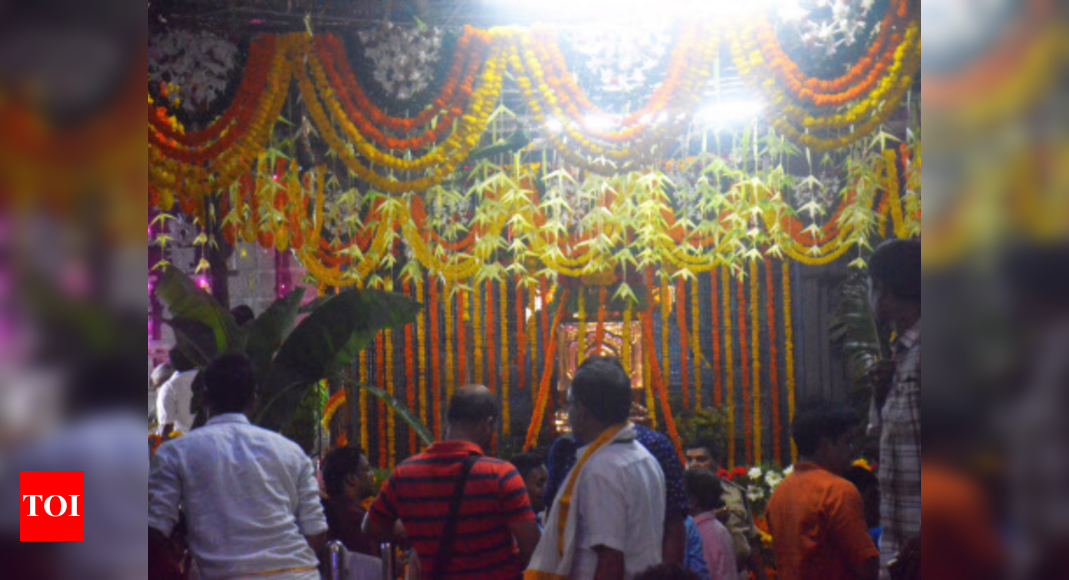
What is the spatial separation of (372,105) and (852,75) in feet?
6.78

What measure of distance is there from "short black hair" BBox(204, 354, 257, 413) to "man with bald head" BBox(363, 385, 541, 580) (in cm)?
55

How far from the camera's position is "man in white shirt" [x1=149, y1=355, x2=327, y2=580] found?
2879mm

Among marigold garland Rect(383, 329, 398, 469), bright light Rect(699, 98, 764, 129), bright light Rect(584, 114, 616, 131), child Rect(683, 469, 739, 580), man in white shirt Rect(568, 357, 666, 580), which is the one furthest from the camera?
marigold garland Rect(383, 329, 398, 469)

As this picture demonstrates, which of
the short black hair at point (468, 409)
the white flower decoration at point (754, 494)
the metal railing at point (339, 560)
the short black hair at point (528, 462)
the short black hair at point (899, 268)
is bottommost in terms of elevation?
the white flower decoration at point (754, 494)

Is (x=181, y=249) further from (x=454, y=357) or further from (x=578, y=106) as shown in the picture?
(x=578, y=106)

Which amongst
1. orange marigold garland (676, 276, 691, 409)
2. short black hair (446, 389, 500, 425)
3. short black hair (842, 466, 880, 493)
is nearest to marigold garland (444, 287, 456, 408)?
orange marigold garland (676, 276, 691, 409)

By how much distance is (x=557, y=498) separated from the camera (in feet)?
9.38

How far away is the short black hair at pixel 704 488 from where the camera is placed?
3926 mm

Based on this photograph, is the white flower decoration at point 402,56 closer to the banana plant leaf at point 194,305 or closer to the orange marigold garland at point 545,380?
the banana plant leaf at point 194,305

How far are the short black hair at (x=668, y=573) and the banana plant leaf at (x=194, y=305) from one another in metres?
2.46

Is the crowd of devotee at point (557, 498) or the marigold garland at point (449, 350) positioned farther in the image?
the marigold garland at point (449, 350)

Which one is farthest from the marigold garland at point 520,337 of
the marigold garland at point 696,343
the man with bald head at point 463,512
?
the man with bald head at point 463,512

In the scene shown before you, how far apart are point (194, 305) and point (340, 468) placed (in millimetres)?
931

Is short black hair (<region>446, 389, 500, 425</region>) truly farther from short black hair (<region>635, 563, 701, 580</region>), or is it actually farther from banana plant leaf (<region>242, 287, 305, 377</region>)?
banana plant leaf (<region>242, 287, 305, 377</region>)
